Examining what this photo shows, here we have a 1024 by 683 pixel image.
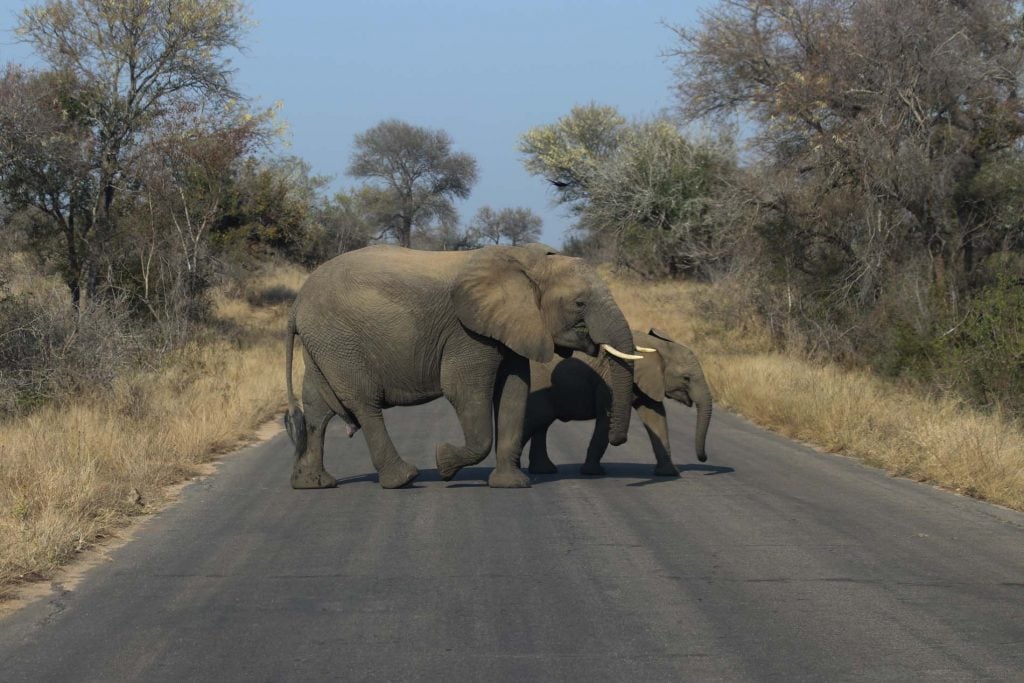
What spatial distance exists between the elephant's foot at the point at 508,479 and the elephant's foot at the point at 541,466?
122cm

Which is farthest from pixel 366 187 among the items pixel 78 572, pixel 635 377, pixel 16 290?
pixel 78 572

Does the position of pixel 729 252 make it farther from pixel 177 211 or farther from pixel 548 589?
pixel 548 589

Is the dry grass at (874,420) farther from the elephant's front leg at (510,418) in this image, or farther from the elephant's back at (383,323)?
the elephant's back at (383,323)

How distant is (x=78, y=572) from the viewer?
7363mm

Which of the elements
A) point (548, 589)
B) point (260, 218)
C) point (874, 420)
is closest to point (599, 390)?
point (874, 420)

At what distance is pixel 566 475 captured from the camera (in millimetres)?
11758

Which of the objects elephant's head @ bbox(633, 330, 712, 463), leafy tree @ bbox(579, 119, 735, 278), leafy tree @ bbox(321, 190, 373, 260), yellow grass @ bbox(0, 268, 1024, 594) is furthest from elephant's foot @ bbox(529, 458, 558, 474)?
leafy tree @ bbox(321, 190, 373, 260)

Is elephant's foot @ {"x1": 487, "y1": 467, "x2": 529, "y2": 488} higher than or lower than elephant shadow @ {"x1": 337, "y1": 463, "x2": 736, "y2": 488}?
higher

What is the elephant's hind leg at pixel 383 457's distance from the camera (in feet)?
34.8

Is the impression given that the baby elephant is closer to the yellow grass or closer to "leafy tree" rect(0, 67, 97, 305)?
the yellow grass

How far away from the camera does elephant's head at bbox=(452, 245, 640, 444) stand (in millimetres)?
10375

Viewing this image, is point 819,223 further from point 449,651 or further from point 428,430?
point 449,651

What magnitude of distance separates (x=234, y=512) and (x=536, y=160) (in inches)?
1819

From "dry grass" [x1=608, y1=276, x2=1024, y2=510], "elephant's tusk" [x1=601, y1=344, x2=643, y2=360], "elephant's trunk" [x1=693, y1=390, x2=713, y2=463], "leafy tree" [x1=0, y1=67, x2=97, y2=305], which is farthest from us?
"leafy tree" [x1=0, y1=67, x2=97, y2=305]
